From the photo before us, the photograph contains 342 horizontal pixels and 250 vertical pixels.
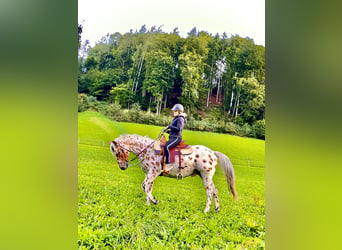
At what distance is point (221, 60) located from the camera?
4.27 meters

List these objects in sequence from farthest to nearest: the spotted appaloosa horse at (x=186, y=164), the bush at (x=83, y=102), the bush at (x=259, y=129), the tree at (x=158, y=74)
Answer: the bush at (x=83, y=102)
the tree at (x=158, y=74)
the spotted appaloosa horse at (x=186, y=164)
the bush at (x=259, y=129)

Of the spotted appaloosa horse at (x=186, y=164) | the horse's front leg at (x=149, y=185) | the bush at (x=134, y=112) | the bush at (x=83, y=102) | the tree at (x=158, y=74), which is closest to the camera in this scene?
the spotted appaloosa horse at (x=186, y=164)

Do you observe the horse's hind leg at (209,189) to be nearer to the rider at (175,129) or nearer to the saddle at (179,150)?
the saddle at (179,150)

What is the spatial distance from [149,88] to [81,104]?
3.24 feet

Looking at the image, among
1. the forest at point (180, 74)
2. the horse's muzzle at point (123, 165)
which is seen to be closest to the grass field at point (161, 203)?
the horse's muzzle at point (123, 165)

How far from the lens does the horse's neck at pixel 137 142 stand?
4.41m

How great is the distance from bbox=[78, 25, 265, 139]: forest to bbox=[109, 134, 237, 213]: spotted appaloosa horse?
42 centimetres

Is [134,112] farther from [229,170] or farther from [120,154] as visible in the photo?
[229,170]

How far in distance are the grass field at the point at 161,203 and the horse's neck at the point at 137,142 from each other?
9 cm

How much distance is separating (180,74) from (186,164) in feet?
3.83

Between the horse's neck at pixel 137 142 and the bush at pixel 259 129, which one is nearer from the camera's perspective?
the bush at pixel 259 129

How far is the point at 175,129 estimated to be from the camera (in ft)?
14.1
